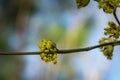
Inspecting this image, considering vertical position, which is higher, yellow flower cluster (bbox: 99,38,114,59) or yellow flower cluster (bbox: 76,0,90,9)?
yellow flower cluster (bbox: 76,0,90,9)

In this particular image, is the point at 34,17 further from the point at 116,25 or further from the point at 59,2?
the point at 116,25

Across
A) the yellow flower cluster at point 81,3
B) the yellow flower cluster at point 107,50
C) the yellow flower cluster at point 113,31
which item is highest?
the yellow flower cluster at point 81,3

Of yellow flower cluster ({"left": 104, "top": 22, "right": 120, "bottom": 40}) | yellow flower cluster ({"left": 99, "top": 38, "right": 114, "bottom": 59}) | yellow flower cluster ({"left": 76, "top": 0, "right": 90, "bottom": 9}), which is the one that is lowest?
yellow flower cluster ({"left": 99, "top": 38, "right": 114, "bottom": 59})

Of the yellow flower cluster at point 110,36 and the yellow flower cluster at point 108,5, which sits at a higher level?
the yellow flower cluster at point 108,5
